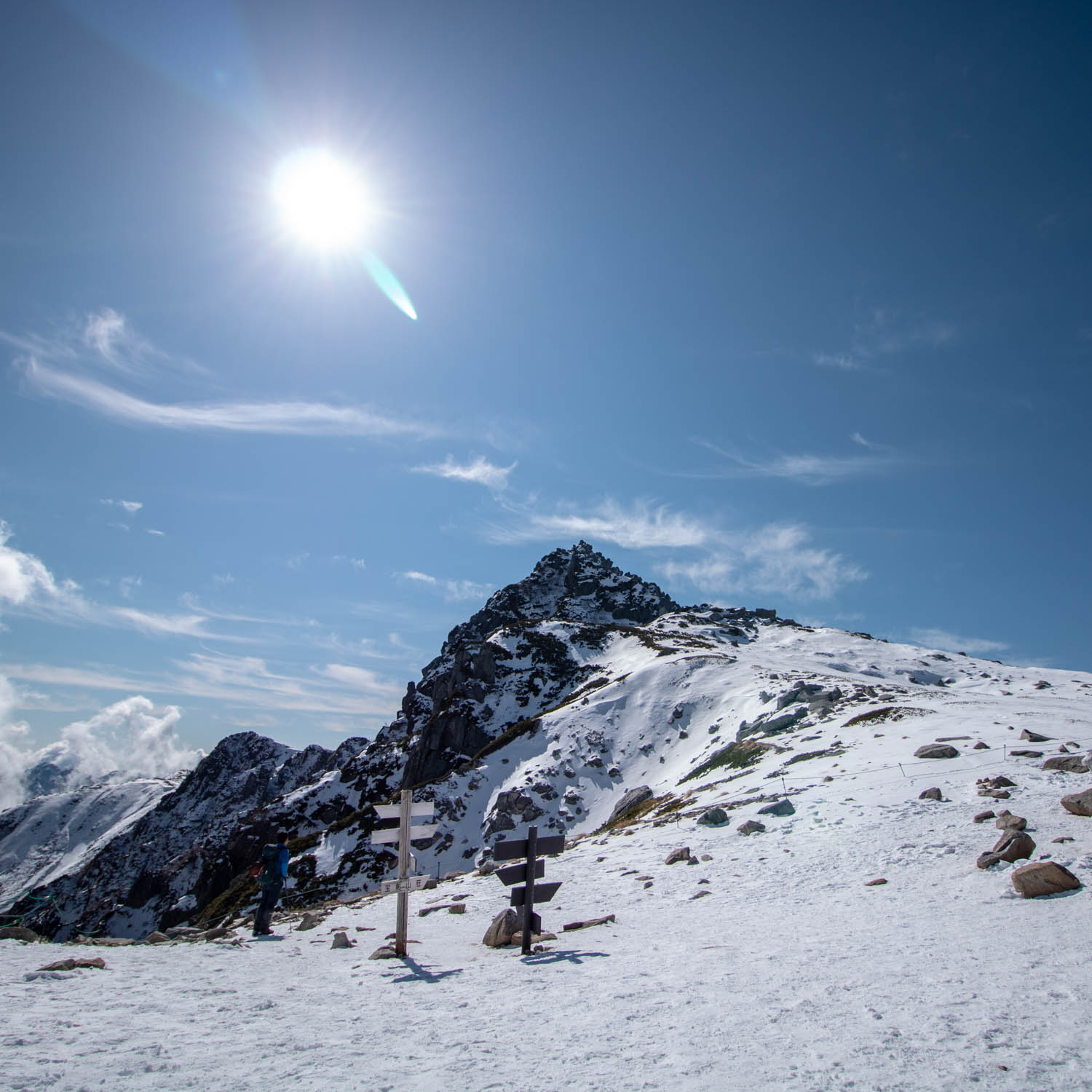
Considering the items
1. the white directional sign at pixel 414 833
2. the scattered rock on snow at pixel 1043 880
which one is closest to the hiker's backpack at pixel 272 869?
the white directional sign at pixel 414 833

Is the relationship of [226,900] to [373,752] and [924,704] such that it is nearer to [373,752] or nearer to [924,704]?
[373,752]

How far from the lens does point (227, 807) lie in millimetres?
186250

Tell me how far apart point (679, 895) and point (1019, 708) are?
2751 cm

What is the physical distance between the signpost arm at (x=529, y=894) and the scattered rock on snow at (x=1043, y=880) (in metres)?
8.45

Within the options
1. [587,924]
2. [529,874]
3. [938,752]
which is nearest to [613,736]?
[938,752]

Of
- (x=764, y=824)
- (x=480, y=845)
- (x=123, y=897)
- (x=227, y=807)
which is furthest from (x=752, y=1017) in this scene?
(x=227, y=807)

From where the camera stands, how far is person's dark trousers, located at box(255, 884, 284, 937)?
1579cm

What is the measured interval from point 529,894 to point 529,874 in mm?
373

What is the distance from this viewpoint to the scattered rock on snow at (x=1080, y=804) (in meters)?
14.1

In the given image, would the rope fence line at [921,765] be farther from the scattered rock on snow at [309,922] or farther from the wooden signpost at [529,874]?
the scattered rock on snow at [309,922]

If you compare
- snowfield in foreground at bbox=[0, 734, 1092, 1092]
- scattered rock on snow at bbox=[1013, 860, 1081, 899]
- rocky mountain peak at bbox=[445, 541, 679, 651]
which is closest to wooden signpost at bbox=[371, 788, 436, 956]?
snowfield in foreground at bbox=[0, 734, 1092, 1092]

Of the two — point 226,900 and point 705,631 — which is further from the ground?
point 705,631

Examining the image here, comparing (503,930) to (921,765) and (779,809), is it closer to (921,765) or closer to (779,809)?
(779,809)

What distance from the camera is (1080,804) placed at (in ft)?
47.0
